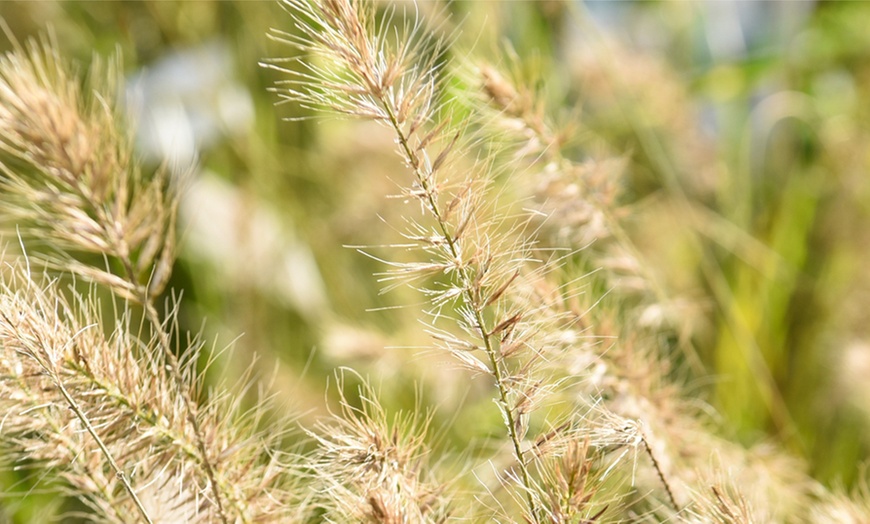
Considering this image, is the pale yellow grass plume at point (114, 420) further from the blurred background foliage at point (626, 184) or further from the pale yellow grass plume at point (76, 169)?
the blurred background foliage at point (626, 184)

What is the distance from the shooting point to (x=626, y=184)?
61cm

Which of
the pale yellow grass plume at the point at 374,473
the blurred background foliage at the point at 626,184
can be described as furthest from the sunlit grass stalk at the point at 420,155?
the blurred background foliage at the point at 626,184

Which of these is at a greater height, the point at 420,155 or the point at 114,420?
the point at 420,155

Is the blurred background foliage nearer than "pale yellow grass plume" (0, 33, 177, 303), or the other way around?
"pale yellow grass plume" (0, 33, 177, 303)

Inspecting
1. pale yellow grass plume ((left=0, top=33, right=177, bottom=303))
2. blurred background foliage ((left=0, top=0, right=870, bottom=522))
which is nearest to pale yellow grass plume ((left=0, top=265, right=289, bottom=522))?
pale yellow grass plume ((left=0, top=33, right=177, bottom=303))

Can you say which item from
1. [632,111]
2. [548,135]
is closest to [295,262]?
[632,111]

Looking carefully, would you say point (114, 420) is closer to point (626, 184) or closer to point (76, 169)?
point (76, 169)

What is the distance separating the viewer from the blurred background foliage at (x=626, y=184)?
0.56 metres

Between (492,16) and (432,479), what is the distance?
0.43 meters

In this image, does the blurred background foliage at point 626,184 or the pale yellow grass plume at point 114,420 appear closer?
the pale yellow grass plume at point 114,420

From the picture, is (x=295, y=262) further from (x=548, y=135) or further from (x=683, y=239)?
(x=548, y=135)

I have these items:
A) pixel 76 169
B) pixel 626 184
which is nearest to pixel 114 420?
pixel 76 169

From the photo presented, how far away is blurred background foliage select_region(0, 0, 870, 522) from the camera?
22.2 inches

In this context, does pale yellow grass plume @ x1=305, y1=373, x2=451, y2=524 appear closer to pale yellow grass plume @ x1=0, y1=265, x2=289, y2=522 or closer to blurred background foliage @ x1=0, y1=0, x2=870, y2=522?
pale yellow grass plume @ x1=0, y1=265, x2=289, y2=522
